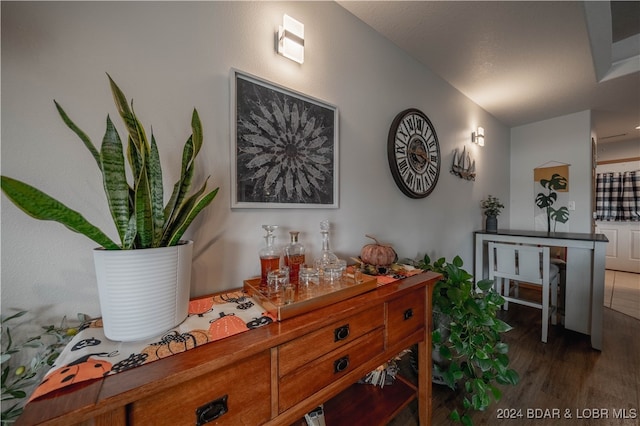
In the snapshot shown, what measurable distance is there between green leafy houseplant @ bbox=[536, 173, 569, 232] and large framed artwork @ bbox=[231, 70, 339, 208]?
11.6 ft

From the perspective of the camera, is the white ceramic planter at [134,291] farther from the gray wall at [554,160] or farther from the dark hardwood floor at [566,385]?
the gray wall at [554,160]

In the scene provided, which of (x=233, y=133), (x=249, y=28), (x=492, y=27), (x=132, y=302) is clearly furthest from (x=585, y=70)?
(x=132, y=302)

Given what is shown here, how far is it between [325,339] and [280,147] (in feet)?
2.76

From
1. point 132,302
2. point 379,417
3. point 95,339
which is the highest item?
point 132,302

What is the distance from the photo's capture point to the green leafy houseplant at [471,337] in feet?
4.08

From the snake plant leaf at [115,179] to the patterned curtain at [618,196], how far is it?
280 inches

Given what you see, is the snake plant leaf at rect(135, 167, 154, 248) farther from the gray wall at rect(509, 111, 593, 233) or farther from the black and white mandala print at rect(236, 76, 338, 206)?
the gray wall at rect(509, 111, 593, 233)

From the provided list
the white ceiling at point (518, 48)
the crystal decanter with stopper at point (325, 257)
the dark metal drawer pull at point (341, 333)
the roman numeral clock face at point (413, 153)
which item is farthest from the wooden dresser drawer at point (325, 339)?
the white ceiling at point (518, 48)

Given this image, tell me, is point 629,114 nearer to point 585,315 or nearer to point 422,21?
point 585,315

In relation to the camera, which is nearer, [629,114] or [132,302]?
[132,302]

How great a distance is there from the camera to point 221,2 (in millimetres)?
985

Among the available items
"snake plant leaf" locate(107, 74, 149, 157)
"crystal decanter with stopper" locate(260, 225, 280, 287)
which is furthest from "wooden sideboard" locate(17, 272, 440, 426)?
"snake plant leaf" locate(107, 74, 149, 157)

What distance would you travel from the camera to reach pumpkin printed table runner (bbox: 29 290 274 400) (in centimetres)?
47

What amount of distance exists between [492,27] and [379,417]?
237cm
